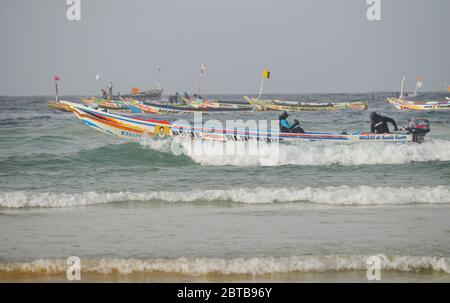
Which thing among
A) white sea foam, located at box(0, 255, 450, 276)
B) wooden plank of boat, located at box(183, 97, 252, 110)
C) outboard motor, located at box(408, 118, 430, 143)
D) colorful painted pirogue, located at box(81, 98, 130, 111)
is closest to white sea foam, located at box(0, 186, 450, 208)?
white sea foam, located at box(0, 255, 450, 276)

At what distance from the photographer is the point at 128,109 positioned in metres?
49.9

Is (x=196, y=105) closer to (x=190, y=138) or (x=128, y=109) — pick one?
(x=128, y=109)

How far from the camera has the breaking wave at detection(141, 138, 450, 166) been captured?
1850 cm

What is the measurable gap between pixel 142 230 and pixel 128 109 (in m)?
41.0

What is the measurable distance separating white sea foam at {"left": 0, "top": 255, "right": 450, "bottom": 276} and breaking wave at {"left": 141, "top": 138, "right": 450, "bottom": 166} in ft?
33.1

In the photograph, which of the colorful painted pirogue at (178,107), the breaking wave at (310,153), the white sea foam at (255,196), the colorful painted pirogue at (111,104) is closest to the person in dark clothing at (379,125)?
the breaking wave at (310,153)

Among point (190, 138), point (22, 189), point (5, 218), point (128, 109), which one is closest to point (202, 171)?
point (190, 138)

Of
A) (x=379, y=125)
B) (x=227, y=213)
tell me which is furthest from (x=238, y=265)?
(x=379, y=125)

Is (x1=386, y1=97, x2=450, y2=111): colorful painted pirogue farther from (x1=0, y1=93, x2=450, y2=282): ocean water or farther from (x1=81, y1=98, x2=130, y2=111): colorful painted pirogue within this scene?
(x1=0, y1=93, x2=450, y2=282): ocean water

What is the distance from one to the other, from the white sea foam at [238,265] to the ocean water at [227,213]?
0.6 inches

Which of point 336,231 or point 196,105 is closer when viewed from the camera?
point 336,231

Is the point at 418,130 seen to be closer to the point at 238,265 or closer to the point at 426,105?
the point at 238,265

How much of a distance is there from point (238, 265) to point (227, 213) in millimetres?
3361
